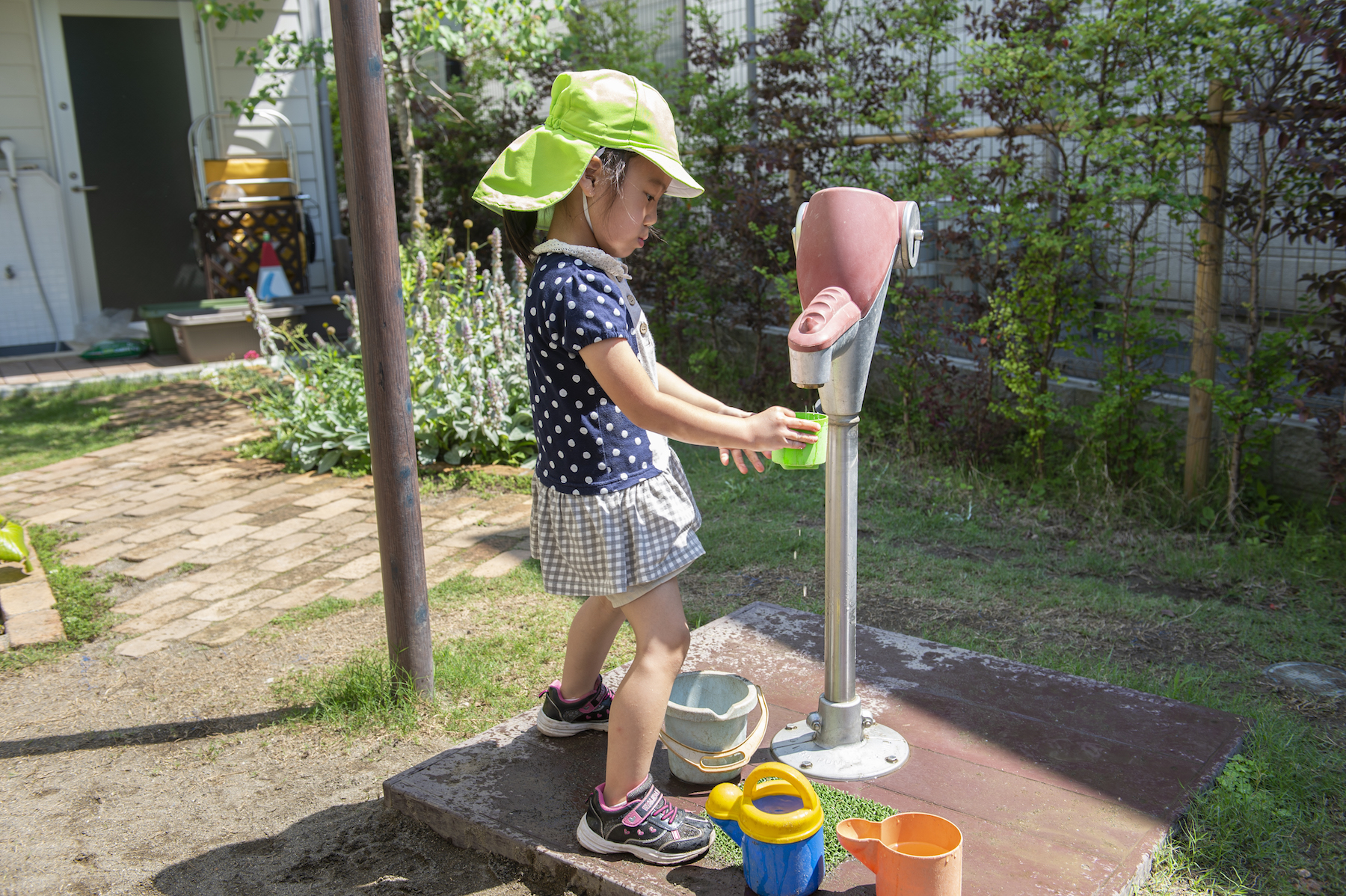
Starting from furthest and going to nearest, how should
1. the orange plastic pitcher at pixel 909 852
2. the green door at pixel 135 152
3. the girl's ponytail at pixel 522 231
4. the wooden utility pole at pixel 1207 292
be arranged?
the green door at pixel 135 152, the wooden utility pole at pixel 1207 292, the girl's ponytail at pixel 522 231, the orange plastic pitcher at pixel 909 852

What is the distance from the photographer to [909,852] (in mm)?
1769

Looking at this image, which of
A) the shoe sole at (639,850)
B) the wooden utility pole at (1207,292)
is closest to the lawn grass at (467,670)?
the shoe sole at (639,850)

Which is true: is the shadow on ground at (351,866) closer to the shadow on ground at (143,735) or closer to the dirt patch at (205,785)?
the dirt patch at (205,785)

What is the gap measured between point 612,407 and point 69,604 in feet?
8.81

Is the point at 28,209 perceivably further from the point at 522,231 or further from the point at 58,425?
the point at 522,231

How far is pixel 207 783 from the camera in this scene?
2.49 metres

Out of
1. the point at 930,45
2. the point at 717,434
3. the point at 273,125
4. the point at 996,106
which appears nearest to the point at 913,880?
the point at 717,434

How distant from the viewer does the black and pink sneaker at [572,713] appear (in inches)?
92.7

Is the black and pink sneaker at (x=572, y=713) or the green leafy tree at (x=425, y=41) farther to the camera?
the green leafy tree at (x=425, y=41)

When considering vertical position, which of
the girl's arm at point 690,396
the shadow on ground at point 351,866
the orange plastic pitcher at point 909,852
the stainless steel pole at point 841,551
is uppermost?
the girl's arm at point 690,396

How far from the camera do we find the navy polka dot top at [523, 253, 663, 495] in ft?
6.18

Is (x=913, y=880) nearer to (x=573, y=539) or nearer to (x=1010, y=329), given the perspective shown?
(x=573, y=539)

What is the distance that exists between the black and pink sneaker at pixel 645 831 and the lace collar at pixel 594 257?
982 mm

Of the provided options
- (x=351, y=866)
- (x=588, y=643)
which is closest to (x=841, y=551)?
(x=588, y=643)
